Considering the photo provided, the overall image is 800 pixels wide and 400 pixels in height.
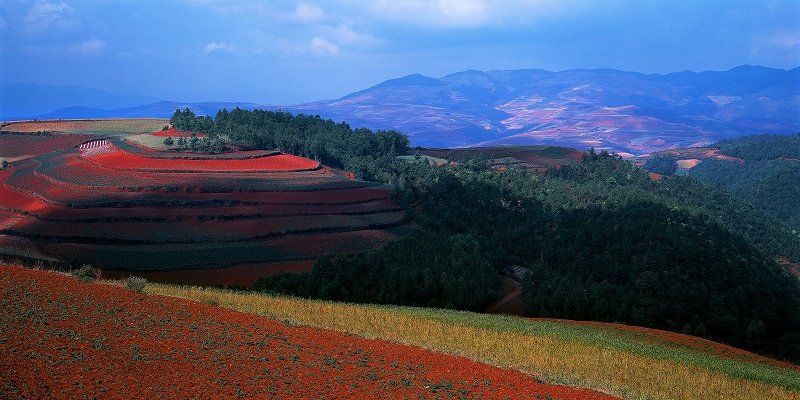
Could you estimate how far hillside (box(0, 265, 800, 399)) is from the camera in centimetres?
1434

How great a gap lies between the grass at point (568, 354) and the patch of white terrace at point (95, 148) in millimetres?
59292

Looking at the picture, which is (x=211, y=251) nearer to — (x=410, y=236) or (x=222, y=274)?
(x=222, y=274)

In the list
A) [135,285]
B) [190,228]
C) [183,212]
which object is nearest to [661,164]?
[183,212]

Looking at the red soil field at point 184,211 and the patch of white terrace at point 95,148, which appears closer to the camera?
the red soil field at point 184,211

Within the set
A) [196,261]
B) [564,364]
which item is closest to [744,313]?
[564,364]

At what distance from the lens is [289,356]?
55.2 ft

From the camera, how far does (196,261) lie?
5341 centimetres

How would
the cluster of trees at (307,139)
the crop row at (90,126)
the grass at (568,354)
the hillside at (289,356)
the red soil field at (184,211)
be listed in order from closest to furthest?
the hillside at (289,356)
the grass at (568,354)
the red soil field at (184,211)
the cluster of trees at (307,139)
the crop row at (90,126)

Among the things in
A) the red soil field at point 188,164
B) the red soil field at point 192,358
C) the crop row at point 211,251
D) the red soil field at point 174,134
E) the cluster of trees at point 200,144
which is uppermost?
the red soil field at point 174,134

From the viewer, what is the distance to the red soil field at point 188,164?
230 feet

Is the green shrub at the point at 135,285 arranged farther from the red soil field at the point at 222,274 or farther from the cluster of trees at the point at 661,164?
the cluster of trees at the point at 661,164

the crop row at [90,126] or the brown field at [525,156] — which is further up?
the crop row at [90,126]

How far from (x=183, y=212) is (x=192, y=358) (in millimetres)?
47592

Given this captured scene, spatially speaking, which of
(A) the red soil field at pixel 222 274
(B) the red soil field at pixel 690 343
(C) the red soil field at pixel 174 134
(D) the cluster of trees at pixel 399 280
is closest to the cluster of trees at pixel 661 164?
(C) the red soil field at pixel 174 134
